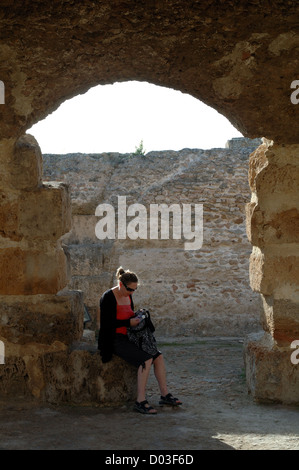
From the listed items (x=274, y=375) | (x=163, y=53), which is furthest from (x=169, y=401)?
(x=163, y=53)

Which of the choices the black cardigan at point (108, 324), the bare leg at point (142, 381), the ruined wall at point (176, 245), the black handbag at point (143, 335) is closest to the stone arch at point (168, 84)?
the black cardigan at point (108, 324)

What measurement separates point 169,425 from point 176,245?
543cm

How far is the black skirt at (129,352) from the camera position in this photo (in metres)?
3.90

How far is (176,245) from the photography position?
8.75 m

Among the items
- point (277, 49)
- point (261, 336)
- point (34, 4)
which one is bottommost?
point (261, 336)

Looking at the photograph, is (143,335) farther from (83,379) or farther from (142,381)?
(83,379)

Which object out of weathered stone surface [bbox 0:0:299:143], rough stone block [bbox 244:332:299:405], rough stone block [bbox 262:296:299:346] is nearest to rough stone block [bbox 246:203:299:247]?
rough stone block [bbox 262:296:299:346]

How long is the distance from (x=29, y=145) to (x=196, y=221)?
5052 mm

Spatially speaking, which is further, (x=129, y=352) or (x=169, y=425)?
(x=129, y=352)

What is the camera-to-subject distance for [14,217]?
396 cm

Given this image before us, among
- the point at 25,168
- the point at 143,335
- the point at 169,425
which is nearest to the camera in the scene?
the point at 169,425
